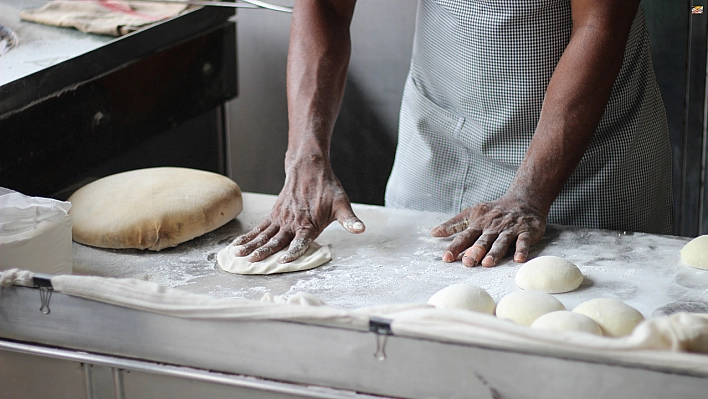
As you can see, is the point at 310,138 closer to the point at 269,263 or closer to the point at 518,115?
the point at 269,263

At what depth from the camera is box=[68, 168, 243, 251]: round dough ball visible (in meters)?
1.42

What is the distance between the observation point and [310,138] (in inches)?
62.8

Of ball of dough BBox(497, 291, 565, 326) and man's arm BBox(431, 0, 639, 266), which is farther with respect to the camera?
man's arm BBox(431, 0, 639, 266)

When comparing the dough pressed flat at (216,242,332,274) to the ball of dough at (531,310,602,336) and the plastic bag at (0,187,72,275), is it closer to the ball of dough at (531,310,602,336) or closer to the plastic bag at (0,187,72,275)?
the plastic bag at (0,187,72,275)

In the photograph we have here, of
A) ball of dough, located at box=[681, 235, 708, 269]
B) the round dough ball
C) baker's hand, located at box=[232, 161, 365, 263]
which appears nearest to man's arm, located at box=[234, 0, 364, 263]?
baker's hand, located at box=[232, 161, 365, 263]

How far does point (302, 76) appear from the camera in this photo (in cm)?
170

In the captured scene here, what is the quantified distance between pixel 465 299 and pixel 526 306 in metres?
0.10

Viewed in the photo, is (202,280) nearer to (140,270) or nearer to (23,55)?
(140,270)

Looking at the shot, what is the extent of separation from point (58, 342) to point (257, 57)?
217 centimetres

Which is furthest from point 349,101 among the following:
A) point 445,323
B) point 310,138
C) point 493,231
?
point 445,323

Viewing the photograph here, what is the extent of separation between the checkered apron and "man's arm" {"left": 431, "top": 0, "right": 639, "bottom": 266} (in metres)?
0.14

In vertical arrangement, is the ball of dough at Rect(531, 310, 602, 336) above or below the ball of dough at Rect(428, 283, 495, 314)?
above

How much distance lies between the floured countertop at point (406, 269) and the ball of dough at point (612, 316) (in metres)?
0.14

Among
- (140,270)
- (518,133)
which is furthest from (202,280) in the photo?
(518,133)
